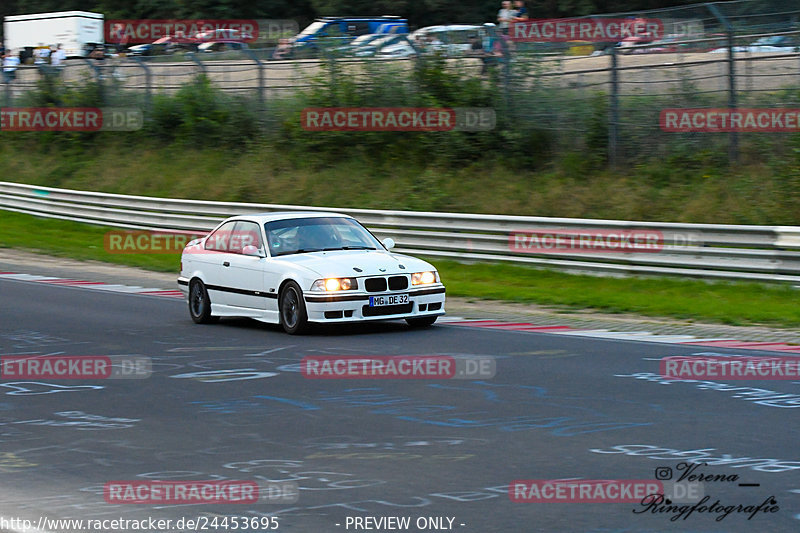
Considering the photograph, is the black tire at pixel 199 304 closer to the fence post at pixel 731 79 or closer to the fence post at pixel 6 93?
the fence post at pixel 731 79

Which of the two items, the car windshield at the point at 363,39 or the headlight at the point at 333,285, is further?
the car windshield at the point at 363,39

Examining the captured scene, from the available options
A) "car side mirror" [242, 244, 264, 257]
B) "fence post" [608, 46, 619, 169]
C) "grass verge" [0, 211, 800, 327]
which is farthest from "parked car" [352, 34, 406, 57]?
"car side mirror" [242, 244, 264, 257]

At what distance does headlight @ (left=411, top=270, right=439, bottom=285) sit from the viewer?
12.7 metres

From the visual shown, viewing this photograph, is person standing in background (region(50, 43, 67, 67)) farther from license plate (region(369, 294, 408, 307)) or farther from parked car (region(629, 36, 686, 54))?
license plate (region(369, 294, 408, 307))

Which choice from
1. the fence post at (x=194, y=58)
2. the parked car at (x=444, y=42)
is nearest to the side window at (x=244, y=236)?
the parked car at (x=444, y=42)

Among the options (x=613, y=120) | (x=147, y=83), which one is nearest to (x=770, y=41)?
(x=613, y=120)

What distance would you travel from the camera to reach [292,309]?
502 inches

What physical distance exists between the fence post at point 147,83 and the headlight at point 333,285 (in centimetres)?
2261

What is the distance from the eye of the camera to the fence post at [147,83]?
3331 centimetres

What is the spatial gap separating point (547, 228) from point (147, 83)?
18144 millimetres

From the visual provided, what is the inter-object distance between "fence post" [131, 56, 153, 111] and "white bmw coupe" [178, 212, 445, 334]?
20008mm

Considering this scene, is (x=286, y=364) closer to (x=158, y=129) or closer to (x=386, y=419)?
(x=386, y=419)

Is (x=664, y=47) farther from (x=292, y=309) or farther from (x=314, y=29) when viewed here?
(x=314, y=29)

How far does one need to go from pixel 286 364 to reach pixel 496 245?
10174 millimetres
